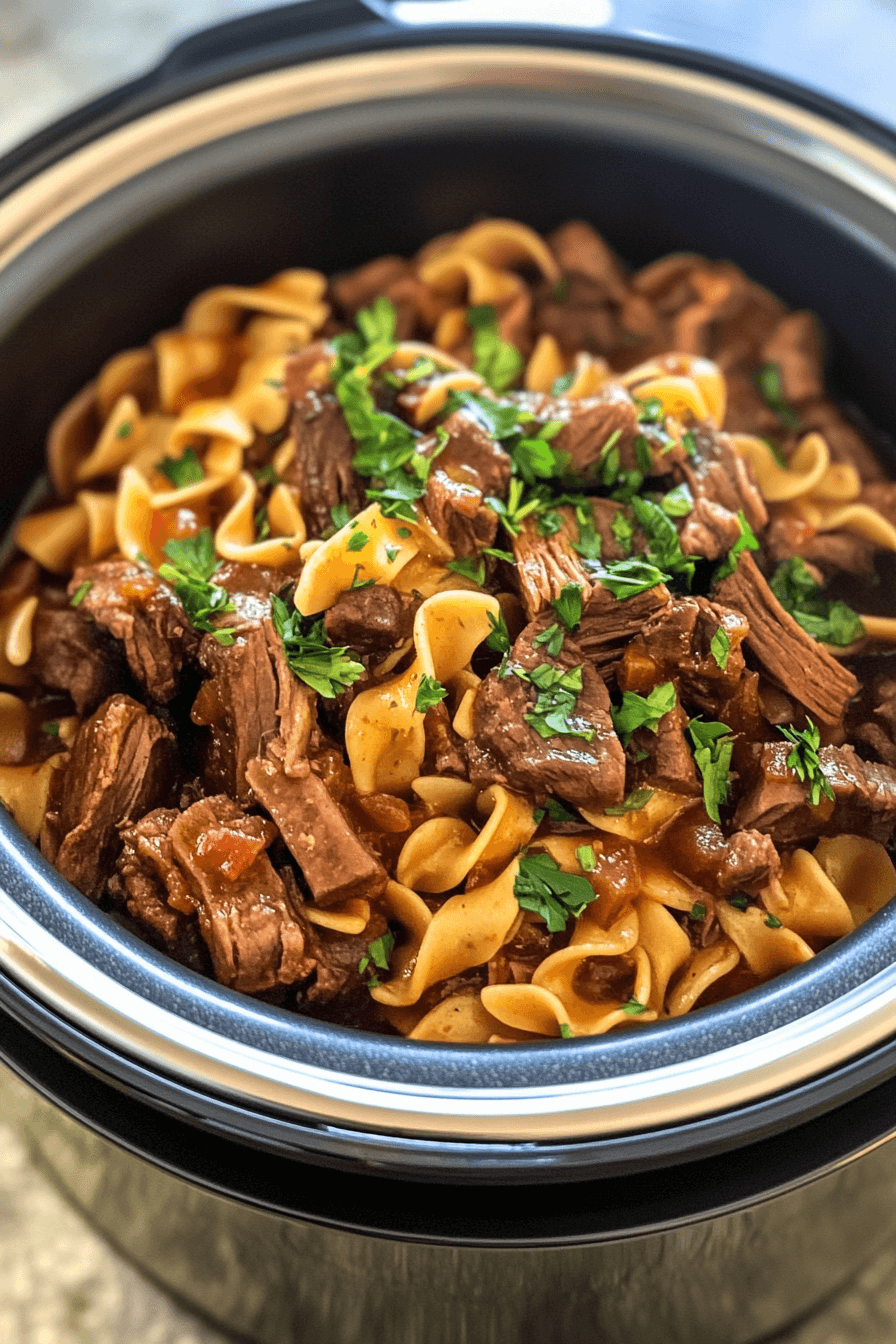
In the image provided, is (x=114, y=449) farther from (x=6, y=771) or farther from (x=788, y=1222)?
(x=788, y=1222)

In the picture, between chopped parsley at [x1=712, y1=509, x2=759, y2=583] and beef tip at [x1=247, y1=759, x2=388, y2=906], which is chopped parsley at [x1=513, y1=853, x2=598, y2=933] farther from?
chopped parsley at [x1=712, y1=509, x2=759, y2=583]

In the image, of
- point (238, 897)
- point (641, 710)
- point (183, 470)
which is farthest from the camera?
point (183, 470)

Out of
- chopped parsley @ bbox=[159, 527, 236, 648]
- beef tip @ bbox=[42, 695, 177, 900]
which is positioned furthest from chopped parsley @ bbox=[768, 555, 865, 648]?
beef tip @ bbox=[42, 695, 177, 900]

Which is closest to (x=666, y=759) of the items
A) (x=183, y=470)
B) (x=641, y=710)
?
(x=641, y=710)

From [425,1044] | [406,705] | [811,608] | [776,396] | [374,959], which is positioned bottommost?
[374,959]

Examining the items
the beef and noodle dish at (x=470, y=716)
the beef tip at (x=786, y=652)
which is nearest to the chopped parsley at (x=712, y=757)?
the beef and noodle dish at (x=470, y=716)

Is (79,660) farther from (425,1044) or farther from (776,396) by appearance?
(776,396)
